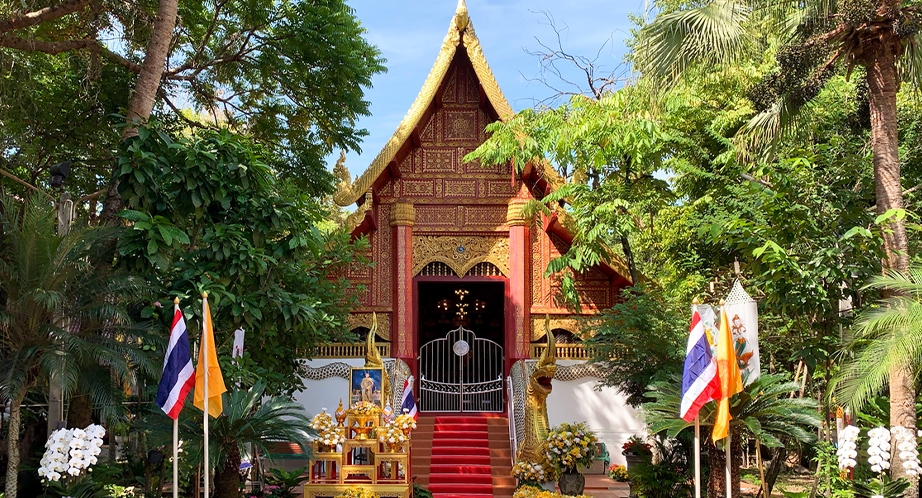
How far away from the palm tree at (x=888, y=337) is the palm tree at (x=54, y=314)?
6.43 m

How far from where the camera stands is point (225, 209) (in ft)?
27.3

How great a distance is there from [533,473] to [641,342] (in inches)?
86.0

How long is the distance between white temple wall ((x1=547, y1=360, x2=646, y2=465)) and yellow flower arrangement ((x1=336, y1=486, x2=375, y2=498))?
17.4 ft

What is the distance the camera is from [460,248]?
14383 millimetres

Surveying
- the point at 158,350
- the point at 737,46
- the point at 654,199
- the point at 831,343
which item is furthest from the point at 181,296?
the point at 654,199

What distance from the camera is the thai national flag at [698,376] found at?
712cm

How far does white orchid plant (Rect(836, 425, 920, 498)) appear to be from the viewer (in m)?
7.68

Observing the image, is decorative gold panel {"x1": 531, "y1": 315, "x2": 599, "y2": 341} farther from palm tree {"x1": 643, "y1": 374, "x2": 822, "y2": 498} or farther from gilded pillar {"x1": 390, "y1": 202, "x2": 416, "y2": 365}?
palm tree {"x1": 643, "y1": 374, "x2": 822, "y2": 498}


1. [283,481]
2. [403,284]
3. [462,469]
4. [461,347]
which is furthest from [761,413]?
[461,347]

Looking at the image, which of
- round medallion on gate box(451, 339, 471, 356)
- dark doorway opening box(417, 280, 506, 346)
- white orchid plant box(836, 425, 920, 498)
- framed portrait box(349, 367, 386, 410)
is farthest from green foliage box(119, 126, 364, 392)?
dark doorway opening box(417, 280, 506, 346)

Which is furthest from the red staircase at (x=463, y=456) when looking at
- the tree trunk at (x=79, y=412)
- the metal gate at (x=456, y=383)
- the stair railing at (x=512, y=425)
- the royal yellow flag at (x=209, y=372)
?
the royal yellow flag at (x=209, y=372)

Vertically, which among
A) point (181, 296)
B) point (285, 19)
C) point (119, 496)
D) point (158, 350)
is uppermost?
point (285, 19)

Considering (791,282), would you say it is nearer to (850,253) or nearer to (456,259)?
(850,253)

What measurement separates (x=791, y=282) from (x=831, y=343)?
84 centimetres
